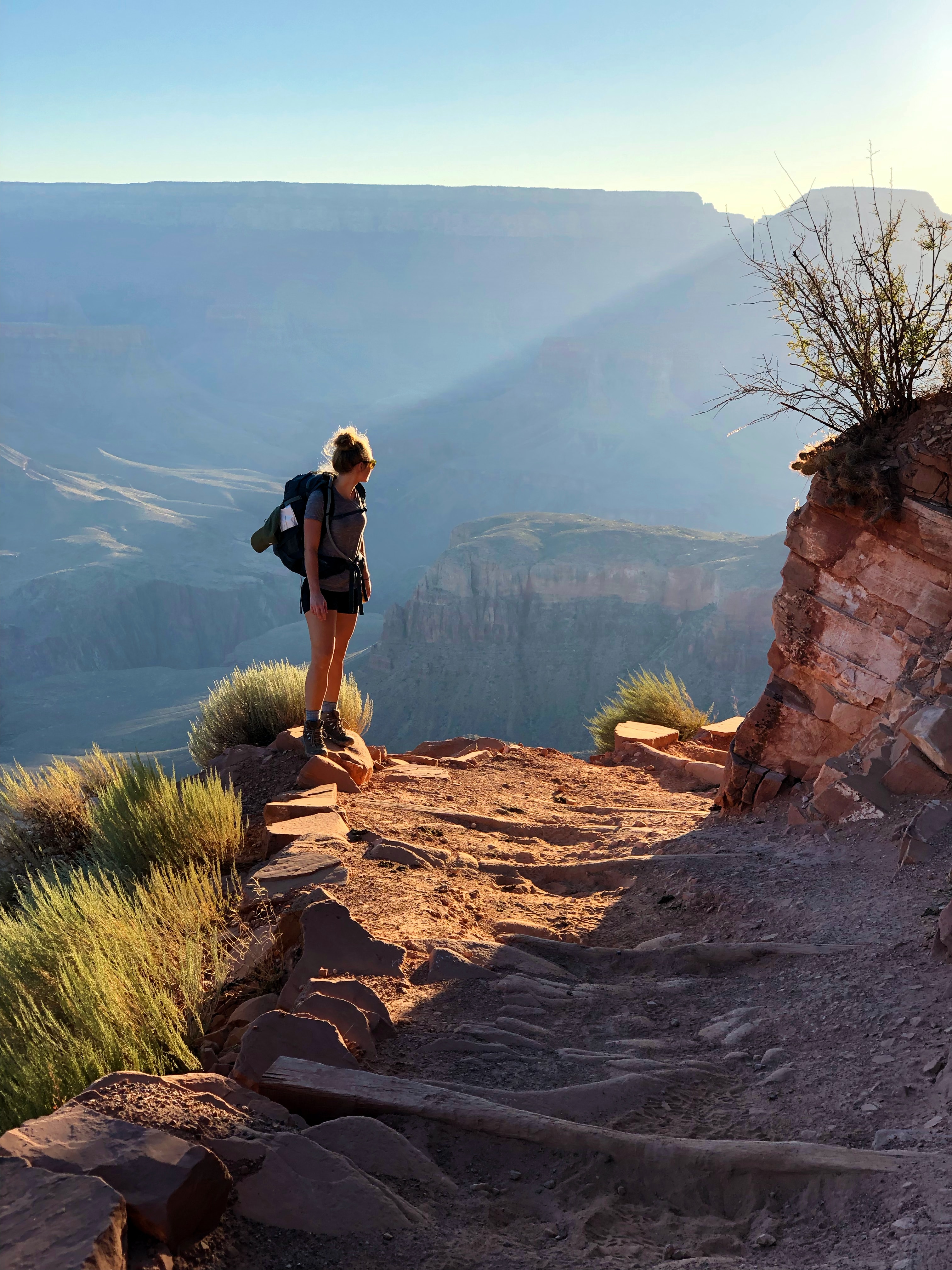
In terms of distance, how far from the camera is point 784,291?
578cm

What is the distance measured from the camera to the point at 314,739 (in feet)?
19.7

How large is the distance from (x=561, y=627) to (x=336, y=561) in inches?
2045

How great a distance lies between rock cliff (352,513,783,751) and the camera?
48.8m

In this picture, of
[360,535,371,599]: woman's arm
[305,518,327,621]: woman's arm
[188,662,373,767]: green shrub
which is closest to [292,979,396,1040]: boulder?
[305,518,327,621]: woman's arm

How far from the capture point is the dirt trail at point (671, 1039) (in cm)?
194

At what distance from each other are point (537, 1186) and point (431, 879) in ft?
7.30

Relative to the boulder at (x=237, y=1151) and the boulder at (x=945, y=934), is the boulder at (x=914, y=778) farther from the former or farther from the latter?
the boulder at (x=237, y=1151)

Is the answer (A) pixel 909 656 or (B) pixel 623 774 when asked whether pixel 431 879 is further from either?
(B) pixel 623 774

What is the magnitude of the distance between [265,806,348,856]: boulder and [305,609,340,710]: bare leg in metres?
0.94

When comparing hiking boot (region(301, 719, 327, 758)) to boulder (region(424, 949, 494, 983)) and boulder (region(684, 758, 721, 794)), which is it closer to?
boulder (region(424, 949, 494, 983))

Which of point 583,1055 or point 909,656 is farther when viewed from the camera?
point 909,656

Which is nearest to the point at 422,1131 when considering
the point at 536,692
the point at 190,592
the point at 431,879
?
the point at 431,879

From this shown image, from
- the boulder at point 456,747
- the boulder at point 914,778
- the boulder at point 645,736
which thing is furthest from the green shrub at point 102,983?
the boulder at point 645,736

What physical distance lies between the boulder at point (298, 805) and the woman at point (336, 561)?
600 millimetres
